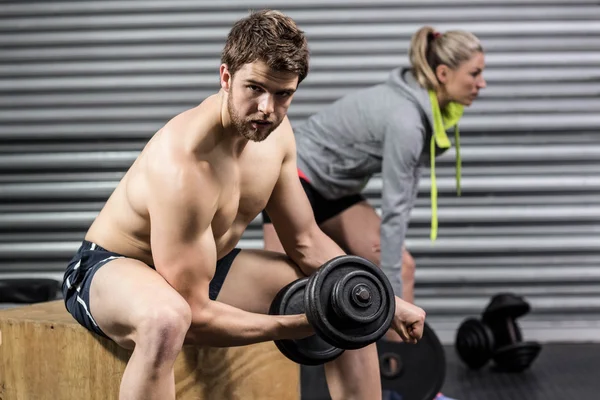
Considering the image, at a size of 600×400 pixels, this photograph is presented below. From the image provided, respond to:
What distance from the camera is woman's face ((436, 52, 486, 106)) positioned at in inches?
124

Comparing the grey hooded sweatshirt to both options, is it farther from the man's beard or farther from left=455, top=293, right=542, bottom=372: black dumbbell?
the man's beard

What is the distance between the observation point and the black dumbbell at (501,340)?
3689 millimetres

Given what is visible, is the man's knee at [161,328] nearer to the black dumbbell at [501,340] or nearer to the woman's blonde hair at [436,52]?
the woman's blonde hair at [436,52]

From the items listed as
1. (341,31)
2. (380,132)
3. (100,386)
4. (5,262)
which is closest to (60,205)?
(5,262)

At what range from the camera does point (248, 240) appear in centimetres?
430

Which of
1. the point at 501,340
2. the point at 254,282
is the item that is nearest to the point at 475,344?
the point at 501,340

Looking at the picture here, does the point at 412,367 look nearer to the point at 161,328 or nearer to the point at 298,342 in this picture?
the point at 298,342

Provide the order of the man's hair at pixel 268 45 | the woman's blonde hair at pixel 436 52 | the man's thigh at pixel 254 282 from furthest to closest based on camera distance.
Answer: the woman's blonde hair at pixel 436 52 → the man's thigh at pixel 254 282 → the man's hair at pixel 268 45

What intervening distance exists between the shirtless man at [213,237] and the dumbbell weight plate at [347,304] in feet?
0.43

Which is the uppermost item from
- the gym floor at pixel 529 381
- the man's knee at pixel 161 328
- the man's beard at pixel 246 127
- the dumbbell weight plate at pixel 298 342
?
the man's beard at pixel 246 127

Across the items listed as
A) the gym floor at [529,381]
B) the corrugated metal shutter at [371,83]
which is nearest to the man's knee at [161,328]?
the gym floor at [529,381]

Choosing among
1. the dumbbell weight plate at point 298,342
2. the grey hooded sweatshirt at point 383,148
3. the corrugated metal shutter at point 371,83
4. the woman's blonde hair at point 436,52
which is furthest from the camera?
the corrugated metal shutter at point 371,83

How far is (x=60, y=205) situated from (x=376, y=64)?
180 centimetres

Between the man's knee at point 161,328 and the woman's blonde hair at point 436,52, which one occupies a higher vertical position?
the woman's blonde hair at point 436,52
